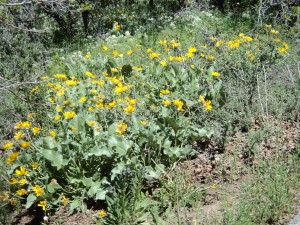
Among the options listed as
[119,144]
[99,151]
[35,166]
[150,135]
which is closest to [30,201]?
[35,166]

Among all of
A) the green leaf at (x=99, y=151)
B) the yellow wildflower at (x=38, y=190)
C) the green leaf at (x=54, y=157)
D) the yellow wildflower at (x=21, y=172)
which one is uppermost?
the green leaf at (x=99, y=151)

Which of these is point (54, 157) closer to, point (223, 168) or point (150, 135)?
point (150, 135)

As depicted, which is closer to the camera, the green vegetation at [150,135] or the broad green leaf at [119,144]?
the green vegetation at [150,135]

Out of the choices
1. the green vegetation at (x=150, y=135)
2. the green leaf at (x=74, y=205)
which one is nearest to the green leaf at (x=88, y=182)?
the green vegetation at (x=150, y=135)

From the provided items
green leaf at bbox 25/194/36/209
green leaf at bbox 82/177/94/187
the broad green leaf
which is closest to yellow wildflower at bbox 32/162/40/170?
green leaf at bbox 25/194/36/209

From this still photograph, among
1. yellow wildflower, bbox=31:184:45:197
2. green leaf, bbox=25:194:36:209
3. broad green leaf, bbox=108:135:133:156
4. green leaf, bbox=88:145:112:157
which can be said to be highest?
broad green leaf, bbox=108:135:133:156

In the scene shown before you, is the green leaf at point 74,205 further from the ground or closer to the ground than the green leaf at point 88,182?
closer to the ground

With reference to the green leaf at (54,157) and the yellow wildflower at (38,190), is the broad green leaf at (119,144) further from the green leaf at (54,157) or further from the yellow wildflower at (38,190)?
the yellow wildflower at (38,190)

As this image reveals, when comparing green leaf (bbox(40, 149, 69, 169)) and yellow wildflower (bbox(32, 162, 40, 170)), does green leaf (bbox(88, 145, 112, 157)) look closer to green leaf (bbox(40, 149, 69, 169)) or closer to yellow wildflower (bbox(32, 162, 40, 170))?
green leaf (bbox(40, 149, 69, 169))

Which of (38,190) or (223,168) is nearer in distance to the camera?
(38,190)

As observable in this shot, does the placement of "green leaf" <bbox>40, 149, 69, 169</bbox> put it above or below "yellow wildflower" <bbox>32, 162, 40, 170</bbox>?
above

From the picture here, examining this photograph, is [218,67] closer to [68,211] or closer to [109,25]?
[68,211]

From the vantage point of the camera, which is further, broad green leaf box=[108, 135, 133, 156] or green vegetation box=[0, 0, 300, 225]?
broad green leaf box=[108, 135, 133, 156]

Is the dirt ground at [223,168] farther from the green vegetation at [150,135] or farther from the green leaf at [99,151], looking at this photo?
the green leaf at [99,151]
